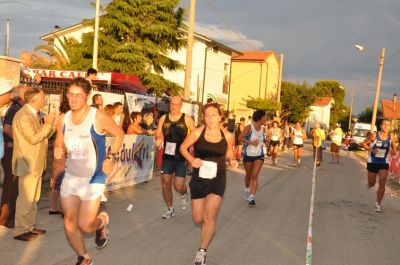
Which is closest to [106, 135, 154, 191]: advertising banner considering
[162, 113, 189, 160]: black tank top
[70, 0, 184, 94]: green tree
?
[162, 113, 189, 160]: black tank top

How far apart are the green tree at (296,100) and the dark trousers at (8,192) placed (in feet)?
194

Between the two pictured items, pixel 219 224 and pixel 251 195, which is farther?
pixel 251 195

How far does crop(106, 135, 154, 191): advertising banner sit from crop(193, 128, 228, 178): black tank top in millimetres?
4586

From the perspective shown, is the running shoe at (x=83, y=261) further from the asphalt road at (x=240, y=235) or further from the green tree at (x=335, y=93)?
the green tree at (x=335, y=93)

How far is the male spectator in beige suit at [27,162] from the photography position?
6.20 m

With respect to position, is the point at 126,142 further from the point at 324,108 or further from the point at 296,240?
the point at 324,108

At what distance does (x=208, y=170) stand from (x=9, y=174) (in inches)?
110

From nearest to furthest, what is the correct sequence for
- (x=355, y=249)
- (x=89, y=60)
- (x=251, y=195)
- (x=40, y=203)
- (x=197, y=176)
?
(x=197, y=176)
(x=355, y=249)
(x=40, y=203)
(x=251, y=195)
(x=89, y=60)

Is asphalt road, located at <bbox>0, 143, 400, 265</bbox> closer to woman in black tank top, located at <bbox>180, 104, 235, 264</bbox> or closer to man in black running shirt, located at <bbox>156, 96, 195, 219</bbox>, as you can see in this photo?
woman in black tank top, located at <bbox>180, 104, 235, 264</bbox>

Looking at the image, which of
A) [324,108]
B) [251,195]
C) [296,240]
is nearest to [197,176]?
[296,240]

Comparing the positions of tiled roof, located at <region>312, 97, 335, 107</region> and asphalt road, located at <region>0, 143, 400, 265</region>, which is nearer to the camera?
asphalt road, located at <region>0, 143, 400, 265</region>

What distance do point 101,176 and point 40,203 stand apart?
420cm

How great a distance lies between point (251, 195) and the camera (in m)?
10.0

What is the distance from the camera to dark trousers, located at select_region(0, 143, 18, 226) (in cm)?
671
